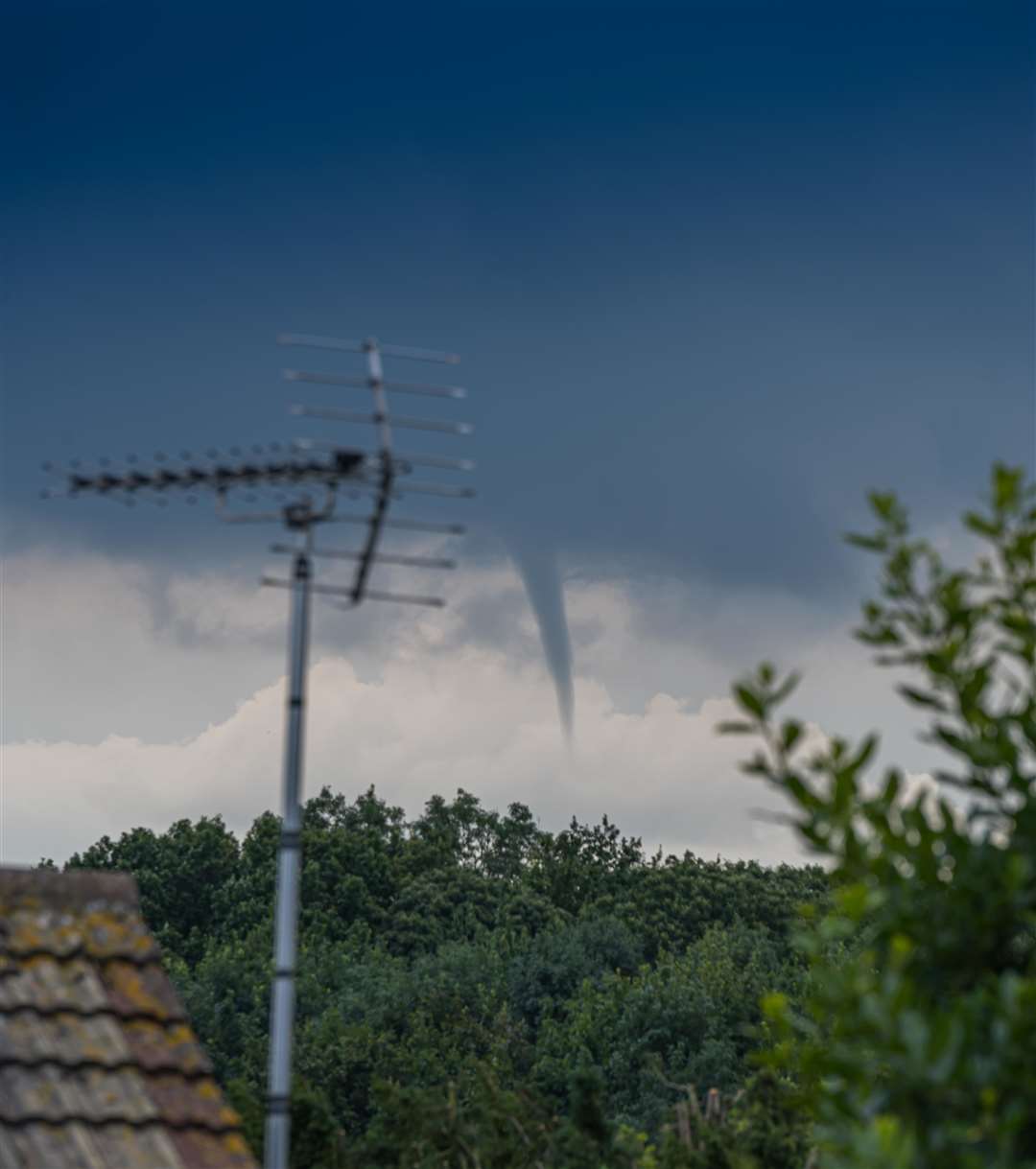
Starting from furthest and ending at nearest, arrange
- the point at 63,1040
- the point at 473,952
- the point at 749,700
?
the point at 473,952, the point at 63,1040, the point at 749,700

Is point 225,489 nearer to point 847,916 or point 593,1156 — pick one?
point 847,916

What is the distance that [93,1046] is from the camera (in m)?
7.83

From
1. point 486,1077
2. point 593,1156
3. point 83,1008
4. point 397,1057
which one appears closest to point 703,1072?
point 397,1057

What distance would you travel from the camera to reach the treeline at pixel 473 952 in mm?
50938

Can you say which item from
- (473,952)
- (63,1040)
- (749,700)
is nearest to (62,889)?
(63,1040)

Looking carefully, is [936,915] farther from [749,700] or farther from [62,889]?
[62,889]

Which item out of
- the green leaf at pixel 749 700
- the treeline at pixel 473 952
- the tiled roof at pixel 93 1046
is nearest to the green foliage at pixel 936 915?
the green leaf at pixel 749 700

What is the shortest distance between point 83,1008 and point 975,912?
4.60m

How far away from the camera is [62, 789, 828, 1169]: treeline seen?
5094 cm

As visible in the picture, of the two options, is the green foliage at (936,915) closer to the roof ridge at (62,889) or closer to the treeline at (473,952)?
the roof ridge at (62,889)

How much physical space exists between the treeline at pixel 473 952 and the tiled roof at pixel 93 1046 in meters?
27.0

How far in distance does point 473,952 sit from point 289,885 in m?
52.9

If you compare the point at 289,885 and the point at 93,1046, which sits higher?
the point at 289,885

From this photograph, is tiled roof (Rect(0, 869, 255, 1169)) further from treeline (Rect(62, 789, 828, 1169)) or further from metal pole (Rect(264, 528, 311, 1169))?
treeline (Rect(62, 789, 828, 1169))
